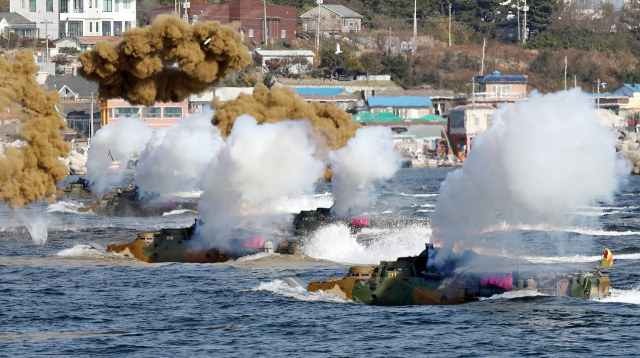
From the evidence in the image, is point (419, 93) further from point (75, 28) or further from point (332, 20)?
point (75, 28)

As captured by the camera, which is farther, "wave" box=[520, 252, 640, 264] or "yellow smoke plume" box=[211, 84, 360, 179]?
"yellow smoke plume" box=[211, 84, 360, 179]

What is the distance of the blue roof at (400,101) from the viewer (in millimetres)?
166375

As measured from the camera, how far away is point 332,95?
159625 millimetres

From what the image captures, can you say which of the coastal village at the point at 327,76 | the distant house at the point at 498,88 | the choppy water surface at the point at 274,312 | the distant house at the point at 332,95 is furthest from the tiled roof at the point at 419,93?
the choppy water surface at the point at 274,312

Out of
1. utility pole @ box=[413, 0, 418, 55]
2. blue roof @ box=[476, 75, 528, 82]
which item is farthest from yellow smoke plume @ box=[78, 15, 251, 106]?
utility pole @ box=[413, 0, 418, 55]

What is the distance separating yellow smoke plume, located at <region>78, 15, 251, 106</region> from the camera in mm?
33938

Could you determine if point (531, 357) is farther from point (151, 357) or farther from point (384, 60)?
point (384, 60)

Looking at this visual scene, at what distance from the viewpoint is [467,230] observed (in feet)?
110

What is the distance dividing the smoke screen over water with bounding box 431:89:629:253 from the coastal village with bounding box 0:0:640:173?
10884cm

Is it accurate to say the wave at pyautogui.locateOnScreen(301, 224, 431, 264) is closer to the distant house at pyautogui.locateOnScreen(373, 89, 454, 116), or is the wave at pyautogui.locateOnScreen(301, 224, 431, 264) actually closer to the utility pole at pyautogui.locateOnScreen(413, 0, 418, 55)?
the distant house at pyautogui.locateOnScreen(373, 89, 454, 116)

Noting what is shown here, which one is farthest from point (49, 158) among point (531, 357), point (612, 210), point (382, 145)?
point (612, 210)

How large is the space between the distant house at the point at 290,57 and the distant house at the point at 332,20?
1461cm

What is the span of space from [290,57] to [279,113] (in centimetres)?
9746

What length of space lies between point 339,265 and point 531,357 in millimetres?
18844
